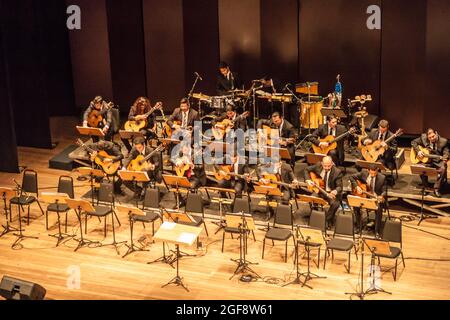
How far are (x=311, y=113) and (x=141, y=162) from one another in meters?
3.44

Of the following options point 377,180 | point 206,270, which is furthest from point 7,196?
point 377,180

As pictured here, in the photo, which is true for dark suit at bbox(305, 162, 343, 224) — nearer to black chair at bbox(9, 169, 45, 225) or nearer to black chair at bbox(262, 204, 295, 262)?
black chair at bbox(262, 204, 295, 262)

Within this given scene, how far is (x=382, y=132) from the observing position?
13711 millimetres

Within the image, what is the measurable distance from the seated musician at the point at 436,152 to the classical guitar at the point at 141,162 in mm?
4283

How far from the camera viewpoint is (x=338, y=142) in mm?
14195

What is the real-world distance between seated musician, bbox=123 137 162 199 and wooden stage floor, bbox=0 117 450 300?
0.99 m

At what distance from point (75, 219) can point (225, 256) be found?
299 cm

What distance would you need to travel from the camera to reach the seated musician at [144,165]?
14.0 m

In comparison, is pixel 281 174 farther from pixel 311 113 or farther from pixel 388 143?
pixel 311 113

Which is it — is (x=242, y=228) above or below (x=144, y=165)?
below

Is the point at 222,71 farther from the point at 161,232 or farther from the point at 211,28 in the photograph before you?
the point at 161,232

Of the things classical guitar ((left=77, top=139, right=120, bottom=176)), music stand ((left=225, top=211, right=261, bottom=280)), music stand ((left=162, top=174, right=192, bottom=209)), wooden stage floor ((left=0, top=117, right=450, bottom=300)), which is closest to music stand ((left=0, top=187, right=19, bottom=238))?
wooden stage floor ((left=0, top=117, right=450, bottom=300))

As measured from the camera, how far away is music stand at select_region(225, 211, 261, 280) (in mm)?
11289

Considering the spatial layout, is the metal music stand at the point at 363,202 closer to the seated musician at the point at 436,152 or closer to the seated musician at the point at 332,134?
the seated musician at the point at 436,152
